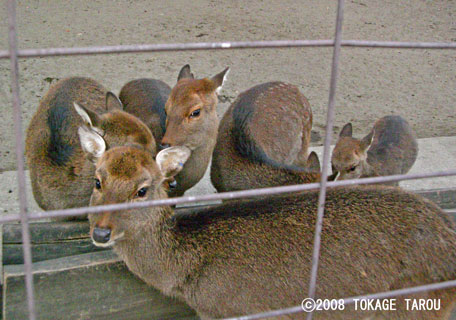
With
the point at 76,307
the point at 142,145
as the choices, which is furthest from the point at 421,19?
the point at 76,307

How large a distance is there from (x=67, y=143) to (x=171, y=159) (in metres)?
1.32

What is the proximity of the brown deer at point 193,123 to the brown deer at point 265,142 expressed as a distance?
162 mm

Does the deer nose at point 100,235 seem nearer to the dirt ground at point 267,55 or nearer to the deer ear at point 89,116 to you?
the deer ear at point 89,116

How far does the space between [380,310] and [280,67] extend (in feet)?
18.3

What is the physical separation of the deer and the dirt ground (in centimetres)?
117

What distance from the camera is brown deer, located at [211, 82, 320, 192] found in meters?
4.08

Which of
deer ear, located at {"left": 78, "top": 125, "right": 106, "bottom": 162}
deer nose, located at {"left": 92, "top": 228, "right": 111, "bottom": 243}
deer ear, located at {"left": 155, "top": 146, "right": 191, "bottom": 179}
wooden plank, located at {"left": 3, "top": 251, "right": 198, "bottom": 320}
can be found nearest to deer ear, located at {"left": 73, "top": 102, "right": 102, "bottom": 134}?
deer ear, located at {"left": 78, "top": 125, "right": 106, "bottom": 162}

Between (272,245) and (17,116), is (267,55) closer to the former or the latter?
(272,245)

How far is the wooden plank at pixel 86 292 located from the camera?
9.46ft

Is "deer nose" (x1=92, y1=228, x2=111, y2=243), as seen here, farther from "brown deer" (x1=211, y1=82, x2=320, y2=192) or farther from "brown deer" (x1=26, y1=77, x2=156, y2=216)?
"brown deer" (x1=211, y1=82, x2=320, y2=192)

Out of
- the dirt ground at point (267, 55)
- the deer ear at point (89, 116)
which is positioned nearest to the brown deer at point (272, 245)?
the deer ear at point (89, 116)

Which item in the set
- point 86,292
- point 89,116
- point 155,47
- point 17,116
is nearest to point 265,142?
point 89,116

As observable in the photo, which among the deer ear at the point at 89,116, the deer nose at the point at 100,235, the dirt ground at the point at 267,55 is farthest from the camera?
the dirt ground at the point at 267,55

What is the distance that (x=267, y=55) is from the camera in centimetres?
839
